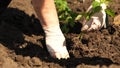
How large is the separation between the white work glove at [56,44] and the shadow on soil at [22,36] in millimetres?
51

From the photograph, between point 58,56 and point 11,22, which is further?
point 11,22

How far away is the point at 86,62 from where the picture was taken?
228 centimetres

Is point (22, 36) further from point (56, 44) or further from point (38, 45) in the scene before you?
point (56, 44)

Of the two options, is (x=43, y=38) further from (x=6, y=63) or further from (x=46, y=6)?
(x=6, y=63)

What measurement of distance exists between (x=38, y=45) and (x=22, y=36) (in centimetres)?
18

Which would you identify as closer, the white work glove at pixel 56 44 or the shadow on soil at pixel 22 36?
the shadow on soil at pixel 22 36

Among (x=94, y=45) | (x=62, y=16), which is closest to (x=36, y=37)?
(x=62, y=16)

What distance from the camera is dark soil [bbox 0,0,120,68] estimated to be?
222 cm

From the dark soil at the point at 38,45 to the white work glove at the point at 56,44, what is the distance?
0.05 meters

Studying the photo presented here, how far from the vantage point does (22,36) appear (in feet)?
8.92

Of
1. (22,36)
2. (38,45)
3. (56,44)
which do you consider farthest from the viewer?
(22,36)

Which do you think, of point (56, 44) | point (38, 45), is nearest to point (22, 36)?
point (38, 45)

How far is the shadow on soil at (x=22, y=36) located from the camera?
7.56ft

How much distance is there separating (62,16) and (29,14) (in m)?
0.54
